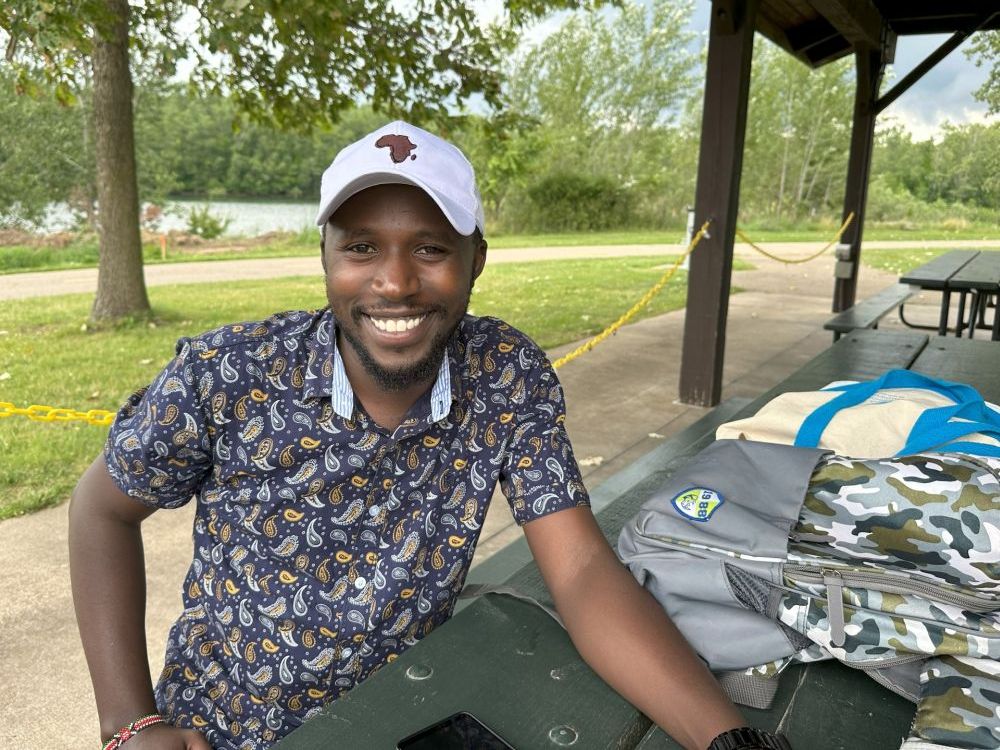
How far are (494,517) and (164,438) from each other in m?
2.53

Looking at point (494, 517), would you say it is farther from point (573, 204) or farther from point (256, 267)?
point (573, 204)

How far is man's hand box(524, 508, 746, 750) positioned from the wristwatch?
0.03 meters

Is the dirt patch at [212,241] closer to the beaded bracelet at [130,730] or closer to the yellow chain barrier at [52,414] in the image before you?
the yellow chain barrier at [52,414]

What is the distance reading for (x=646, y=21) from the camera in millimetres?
31109

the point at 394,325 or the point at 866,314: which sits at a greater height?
the point at 394,325

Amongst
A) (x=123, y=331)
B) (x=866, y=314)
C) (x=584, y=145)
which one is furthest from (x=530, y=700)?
(x=584, y=145)

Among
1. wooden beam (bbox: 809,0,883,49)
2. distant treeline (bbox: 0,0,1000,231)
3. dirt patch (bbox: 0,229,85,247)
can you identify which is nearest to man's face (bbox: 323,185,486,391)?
wooden beam (bbox: 809,0,883,49)

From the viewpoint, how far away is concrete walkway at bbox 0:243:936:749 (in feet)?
7.97

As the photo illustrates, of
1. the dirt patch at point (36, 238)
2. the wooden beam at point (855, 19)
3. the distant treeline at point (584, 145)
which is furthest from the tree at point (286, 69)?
the distant treeline at point (584, 145)

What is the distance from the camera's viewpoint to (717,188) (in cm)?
518

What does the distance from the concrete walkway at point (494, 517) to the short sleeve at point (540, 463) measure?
1.67 metres

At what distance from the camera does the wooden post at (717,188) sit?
4.91 metres

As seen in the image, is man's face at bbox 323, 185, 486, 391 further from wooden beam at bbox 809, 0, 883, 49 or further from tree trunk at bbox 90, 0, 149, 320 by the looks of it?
tree trunk at bbox 90, 0, 149, 320

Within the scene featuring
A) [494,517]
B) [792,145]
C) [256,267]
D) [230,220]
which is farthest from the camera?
[792,145]
